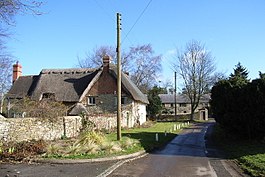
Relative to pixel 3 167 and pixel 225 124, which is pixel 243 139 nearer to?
pixel 225 124

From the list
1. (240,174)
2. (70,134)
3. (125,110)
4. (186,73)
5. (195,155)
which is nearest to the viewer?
(240,174)

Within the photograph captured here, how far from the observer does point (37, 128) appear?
2275 centimetres

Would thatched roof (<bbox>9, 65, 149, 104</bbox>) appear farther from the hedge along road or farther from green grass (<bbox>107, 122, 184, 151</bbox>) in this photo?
the hedge along road

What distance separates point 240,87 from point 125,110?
841 inches

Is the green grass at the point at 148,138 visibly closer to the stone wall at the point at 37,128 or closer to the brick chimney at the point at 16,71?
the stone wall at the point at 37,128

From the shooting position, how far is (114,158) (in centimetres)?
1692

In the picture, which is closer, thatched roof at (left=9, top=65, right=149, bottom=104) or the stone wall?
the stone wall

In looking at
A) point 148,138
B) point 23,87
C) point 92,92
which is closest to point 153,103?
point 92,92

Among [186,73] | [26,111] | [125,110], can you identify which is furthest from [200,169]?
[186,73]

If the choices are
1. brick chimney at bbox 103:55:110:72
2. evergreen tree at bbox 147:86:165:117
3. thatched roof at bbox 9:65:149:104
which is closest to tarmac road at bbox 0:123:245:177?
thatched roof at bbox 9:65:149:104

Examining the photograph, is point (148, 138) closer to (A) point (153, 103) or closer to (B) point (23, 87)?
(B) point (23, 87)

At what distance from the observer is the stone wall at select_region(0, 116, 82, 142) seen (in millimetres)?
19656

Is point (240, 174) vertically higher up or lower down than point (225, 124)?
lower down

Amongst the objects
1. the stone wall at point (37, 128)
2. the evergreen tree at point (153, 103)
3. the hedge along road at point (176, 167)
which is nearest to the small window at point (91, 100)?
the stone wall at point (37, 128)
